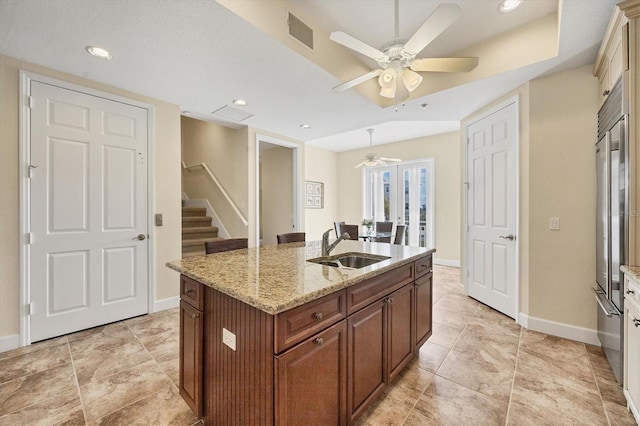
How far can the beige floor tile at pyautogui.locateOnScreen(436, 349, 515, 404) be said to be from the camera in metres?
1.87

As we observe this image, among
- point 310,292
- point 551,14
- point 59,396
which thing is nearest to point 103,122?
point 59,396

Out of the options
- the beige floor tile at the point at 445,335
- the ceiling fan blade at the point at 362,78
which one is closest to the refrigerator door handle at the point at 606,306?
the beige floor tile at the point at 445,335

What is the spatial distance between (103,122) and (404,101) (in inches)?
131

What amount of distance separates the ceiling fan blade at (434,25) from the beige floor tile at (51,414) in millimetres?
3010

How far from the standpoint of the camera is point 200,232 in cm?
470

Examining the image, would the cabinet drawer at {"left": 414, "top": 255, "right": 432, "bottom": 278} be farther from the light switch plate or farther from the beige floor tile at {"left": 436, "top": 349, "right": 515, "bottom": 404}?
the light switch plate

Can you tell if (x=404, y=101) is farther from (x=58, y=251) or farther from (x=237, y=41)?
(x=58, y=251)

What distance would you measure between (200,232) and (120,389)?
305 cm

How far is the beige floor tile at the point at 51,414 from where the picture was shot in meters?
1.57

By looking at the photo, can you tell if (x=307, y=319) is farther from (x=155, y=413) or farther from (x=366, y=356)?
(x=155, y=413)

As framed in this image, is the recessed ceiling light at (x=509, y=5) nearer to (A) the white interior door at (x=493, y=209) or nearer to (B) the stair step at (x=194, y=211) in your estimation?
(A) the white interior door at (x=493, y=209)

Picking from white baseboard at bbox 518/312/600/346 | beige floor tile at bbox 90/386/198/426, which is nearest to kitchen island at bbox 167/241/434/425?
beige floor tile at bbox 90/386/198/426

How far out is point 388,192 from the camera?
655cm

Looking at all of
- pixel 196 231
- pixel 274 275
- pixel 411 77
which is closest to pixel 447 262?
pixel 411 77
